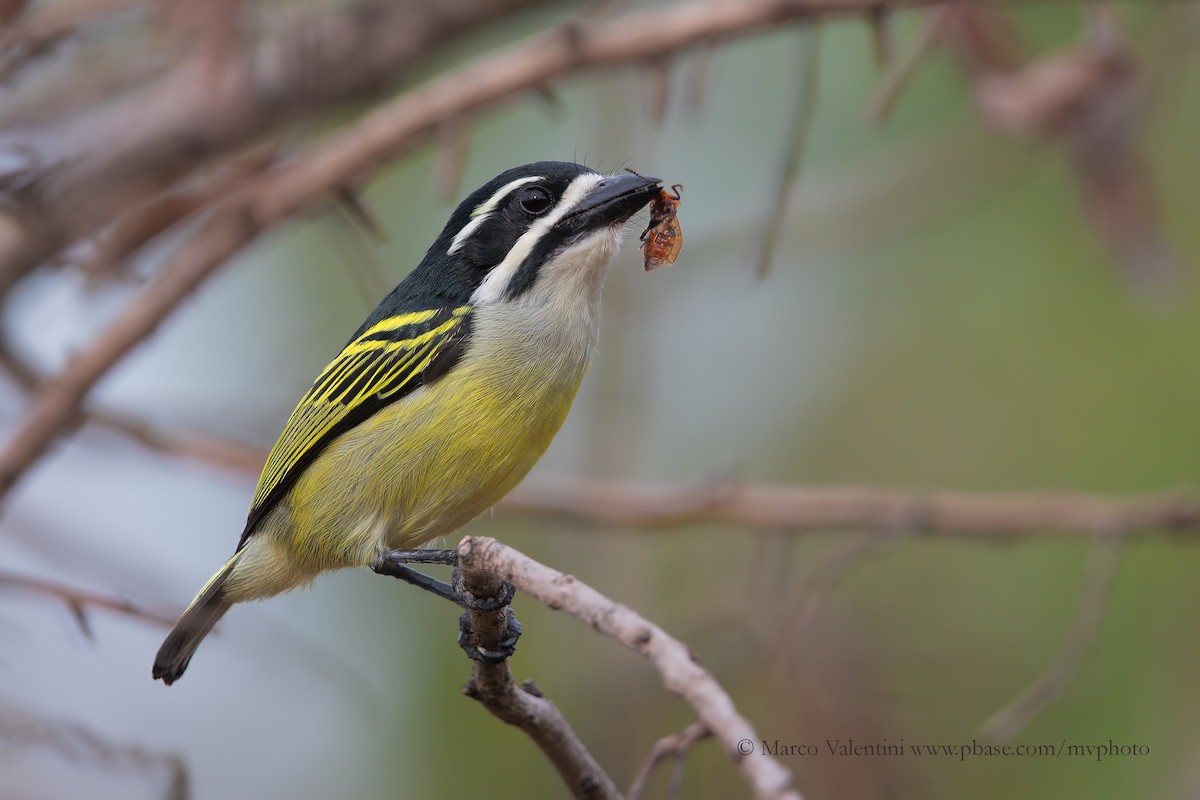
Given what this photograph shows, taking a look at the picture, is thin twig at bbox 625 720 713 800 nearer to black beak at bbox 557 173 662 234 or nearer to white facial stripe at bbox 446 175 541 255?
black beak at bbox 557 173 662 234

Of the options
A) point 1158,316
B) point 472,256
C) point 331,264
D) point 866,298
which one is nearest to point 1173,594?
point 1158,316

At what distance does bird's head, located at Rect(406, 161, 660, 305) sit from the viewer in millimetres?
4262

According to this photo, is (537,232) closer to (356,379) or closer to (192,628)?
(356,379)

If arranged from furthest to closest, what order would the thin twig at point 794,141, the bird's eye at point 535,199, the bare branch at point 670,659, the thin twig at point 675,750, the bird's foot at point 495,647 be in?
the bird's eye at point 535,199 → the thin twig at point 794,141 → the bird's foot at point 495,647 → the thin twig at point 675,750 → the bare branch at point 670,659

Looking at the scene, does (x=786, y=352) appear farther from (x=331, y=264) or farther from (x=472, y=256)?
(x=472, y=256)

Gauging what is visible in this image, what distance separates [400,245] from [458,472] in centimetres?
540

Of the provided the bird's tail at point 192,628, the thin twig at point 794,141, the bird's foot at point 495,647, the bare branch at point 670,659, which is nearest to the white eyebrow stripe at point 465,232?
the thin twig at point 794,141

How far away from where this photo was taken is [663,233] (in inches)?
174

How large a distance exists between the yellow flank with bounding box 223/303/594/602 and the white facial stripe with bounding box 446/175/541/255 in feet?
1.36

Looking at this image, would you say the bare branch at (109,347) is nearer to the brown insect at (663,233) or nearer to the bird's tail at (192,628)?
the bird's tail at (192,628)

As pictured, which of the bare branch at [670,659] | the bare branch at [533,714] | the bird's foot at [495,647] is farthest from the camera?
the bird's foot at [495,647]

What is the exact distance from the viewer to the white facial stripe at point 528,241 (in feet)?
14.2

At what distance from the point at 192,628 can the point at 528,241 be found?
180 cm

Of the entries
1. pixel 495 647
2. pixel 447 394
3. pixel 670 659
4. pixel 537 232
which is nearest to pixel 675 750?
pixel 670 659
